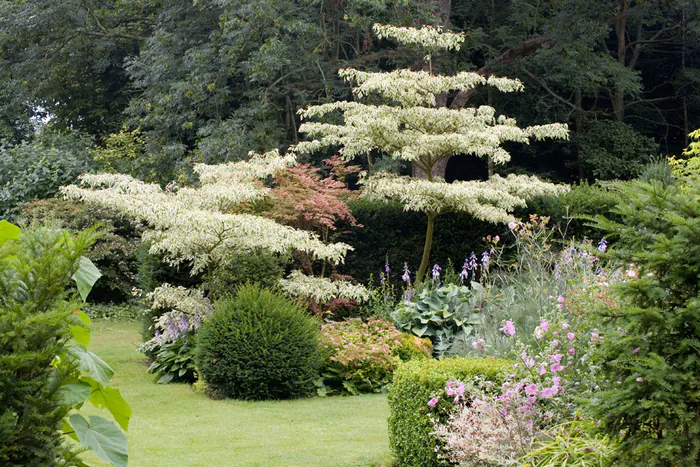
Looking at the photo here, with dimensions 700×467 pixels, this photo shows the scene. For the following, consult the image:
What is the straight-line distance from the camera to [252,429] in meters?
6.93

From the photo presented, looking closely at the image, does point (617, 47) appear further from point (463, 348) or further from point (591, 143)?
point (463, 348)

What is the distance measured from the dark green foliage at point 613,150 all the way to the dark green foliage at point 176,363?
12646 mm

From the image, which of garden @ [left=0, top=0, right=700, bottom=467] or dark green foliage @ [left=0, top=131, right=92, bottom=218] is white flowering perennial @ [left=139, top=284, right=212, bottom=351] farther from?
dark green foliage @ [left=0, top=131, right=92, bottom=218]

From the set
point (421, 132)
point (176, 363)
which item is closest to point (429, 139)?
point (421, 132)

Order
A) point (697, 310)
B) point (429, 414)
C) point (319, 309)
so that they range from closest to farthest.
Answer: point (697, 310)
point (429, 414)
point (319, 309)

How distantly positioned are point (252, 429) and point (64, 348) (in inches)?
192

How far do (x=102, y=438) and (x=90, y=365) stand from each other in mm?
231

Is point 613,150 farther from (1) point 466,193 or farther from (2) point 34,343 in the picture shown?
(2) point 34,343

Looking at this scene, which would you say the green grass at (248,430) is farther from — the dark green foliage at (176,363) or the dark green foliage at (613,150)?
the dark green foliage at (613,150)

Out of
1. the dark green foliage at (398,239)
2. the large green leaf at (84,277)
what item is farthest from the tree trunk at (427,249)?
the large green leaf at (84,277)

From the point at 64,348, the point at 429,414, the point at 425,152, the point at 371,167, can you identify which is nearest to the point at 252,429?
the point at 429,414

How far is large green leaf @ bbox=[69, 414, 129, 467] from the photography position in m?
2.34

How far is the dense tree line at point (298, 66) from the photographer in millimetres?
16719

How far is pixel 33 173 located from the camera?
16469 mm
